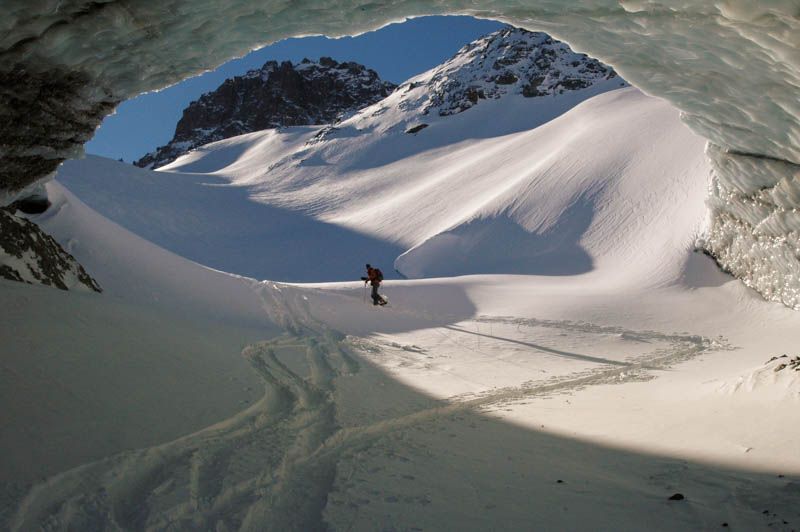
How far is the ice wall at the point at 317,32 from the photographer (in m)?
3.55

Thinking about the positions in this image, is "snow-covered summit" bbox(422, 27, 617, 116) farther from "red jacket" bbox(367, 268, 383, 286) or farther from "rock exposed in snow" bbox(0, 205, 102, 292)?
"rock exposed in snow" bbox(0, 205, 102, 292)

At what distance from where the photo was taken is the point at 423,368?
7.90 metres

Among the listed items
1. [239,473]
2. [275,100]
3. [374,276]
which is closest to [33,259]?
[239,473]

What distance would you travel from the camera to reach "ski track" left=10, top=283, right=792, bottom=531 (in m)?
2.83

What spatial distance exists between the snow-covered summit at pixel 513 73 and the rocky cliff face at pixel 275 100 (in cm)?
3401

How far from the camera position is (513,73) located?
200ft

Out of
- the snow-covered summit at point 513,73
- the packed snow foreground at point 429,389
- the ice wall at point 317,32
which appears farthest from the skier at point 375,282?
the snow-covered summit at point 513,73

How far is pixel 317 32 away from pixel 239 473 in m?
4.09

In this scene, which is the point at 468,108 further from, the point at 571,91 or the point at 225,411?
the point at 225,411

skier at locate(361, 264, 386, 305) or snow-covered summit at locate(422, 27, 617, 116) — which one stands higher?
snow-covered summit at locate(422, 27, 617, 116)

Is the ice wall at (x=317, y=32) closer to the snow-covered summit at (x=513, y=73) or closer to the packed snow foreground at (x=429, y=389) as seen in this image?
the packed snow foreground at (x=429, y=389)

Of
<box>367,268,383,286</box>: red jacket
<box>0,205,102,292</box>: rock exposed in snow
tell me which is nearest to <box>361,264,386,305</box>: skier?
<box>367,268,383,286</box>: red jacket

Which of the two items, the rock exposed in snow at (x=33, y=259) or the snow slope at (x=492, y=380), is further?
the rock exposed in snow at (x=33, y=259)

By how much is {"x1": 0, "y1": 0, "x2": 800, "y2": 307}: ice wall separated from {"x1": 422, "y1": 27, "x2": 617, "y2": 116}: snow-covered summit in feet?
175
